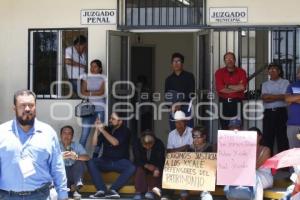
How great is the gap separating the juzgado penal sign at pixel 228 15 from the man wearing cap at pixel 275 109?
98 cm

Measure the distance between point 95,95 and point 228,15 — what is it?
97.0 inches

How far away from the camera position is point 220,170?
8344 mm

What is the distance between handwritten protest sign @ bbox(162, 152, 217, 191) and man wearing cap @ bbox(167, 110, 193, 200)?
1.36 ft

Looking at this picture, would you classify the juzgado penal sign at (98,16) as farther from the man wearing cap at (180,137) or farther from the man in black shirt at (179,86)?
the man wearing cap at (180,137)

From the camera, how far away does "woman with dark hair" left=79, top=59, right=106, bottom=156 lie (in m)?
10.2

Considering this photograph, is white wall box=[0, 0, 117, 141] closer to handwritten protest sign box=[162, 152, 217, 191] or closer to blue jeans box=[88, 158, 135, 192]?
blue jeans box=[88, 158, 135, 192]

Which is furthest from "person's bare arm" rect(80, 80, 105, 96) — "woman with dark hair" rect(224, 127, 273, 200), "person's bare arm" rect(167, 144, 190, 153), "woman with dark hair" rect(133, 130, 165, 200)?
"woman with dark hair" rect(224, 127, 273, 200)

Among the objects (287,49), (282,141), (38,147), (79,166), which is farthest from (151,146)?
(38,147)

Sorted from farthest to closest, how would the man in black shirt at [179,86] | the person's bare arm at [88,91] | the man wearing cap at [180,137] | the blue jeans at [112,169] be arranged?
the person's bare arm at [88,91] → the man in black shirt at [179,86] → the man wearing cap at [180,137] → the blue jeans at [112,169]

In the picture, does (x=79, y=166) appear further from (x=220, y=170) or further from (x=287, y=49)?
(x=287, y=49)

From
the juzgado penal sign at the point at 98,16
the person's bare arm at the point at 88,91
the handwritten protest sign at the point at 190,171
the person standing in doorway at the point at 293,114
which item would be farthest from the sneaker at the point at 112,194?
the juzgado penal sign at the point at 98,16

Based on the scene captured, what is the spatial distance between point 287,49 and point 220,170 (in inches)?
107

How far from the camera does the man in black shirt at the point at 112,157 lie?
29.4ft

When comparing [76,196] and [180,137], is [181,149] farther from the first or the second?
[76,196]
